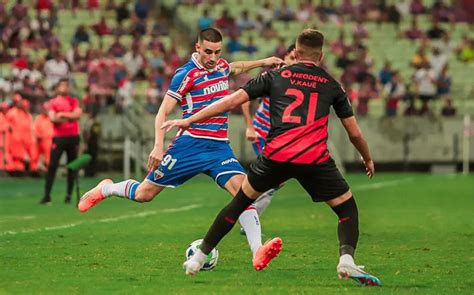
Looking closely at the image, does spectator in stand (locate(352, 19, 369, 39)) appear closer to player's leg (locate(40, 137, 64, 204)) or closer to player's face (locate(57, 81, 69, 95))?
player's face (locate(57, 81, 69, 95))

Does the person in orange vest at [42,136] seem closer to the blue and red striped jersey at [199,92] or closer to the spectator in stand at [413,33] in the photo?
the spectator in stand at [413,33]

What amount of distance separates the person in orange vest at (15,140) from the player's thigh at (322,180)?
21.9m

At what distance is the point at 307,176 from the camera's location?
10.6 metres

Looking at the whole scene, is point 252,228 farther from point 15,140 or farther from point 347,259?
point 15,140

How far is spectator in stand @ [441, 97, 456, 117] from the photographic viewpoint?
1529 inches

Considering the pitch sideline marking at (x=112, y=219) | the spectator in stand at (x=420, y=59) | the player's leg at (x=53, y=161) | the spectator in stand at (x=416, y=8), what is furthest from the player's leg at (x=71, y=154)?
the spectator in stand at (x=416, y=8)

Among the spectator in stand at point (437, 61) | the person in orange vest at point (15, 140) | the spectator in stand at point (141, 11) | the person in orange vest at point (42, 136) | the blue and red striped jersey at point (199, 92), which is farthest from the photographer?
the spectator in stand at point (437, 61)

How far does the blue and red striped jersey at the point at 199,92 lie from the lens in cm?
1238

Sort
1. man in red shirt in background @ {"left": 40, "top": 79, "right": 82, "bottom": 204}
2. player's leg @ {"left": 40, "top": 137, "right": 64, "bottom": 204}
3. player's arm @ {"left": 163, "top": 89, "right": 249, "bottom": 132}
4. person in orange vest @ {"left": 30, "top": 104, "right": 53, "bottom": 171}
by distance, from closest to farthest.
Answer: player's arm @ {"left": 163, "top": 89, "right": 249, "bottom": 132} < man in red shirt in background @ {"left": 40, "top": 79, "right": 82, "bottom": 204} < player's leg @ {"left": 40, "top": 137, "right": 64, "bottom": 204} < person in orange vest @ {"left": 30, "top": 104, "right": 53, "bottom": 171}

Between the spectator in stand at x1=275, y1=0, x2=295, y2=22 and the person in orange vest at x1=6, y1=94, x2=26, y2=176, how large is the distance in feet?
43.8

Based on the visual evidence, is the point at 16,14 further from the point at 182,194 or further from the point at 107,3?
the point at 182,194

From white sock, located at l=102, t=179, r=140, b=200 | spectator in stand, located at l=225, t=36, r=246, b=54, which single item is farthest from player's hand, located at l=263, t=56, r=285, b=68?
spectator in stand, located at l=225, t=36, r=246, b=54

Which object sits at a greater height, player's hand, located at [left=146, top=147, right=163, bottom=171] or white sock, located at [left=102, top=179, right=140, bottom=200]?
player's hand, located at [left=146, top=147, right=163, bottom=171]

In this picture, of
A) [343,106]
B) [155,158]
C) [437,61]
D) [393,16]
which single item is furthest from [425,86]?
[343,106]
